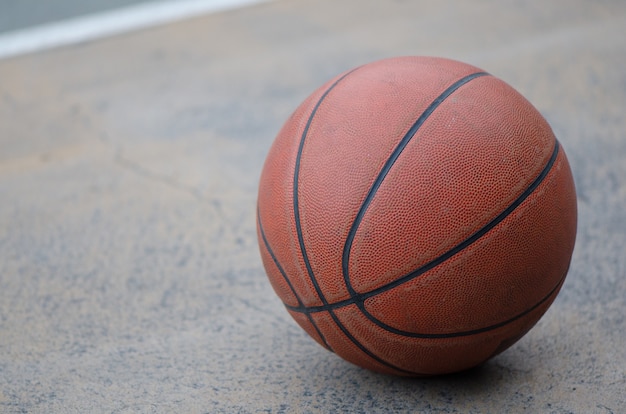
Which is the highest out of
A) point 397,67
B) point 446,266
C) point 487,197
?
point 397,67

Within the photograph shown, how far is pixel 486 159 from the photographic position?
2.44 metres

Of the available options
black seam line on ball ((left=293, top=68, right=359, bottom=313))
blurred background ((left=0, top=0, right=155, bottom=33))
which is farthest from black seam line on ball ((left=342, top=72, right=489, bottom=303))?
blurred background ((left=0, top=0, right=155, bottom=33))

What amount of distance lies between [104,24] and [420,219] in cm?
713

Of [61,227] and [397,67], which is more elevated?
[397,67]

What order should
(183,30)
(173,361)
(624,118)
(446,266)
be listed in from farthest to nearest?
(183,30)
(624,118)
(173,361)
(446,266)

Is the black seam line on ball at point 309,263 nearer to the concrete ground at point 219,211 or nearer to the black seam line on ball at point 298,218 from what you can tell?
the black seam line on ball at point 298,218

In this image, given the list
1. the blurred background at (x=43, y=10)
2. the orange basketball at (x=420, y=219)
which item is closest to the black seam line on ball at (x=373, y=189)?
the orange basketball at (x=420, y=219)

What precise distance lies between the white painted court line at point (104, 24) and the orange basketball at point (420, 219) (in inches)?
243

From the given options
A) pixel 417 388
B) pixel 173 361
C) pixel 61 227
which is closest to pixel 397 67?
pixel 417 388

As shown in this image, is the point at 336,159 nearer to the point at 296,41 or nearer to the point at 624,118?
the point at 624,118

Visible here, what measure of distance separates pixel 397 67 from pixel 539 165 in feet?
2.06

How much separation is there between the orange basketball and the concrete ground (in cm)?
38

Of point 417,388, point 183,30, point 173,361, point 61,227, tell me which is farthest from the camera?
point 183,30

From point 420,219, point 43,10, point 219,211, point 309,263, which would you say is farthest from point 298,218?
point 43,10
